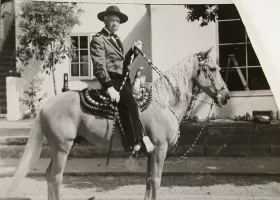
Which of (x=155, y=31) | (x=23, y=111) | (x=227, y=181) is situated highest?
(x=155, y=31)

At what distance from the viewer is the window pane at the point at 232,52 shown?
2318 mm

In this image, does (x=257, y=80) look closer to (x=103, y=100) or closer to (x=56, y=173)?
(x=103, y=100)

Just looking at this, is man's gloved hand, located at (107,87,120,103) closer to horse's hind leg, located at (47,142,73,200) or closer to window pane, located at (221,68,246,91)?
horse's hind leg, located at (47,142,73,200)

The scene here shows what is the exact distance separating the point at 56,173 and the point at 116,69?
589 millimetres

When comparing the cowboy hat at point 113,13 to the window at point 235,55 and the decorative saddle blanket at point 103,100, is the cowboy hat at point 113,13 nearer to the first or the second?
the decorative saddle blanket at point 103,100

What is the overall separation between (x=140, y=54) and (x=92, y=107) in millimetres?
360

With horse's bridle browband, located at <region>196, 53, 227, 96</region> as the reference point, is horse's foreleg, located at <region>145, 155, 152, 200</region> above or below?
below

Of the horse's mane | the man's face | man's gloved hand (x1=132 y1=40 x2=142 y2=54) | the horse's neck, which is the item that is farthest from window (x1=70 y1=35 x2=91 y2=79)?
the horse's neck

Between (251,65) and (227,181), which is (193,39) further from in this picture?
(227,181)

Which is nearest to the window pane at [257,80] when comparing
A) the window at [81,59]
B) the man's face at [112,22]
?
the man's face at [112,22]

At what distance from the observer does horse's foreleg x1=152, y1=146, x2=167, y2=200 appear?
2334 mm

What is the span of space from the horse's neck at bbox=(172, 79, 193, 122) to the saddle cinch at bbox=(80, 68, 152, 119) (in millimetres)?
168

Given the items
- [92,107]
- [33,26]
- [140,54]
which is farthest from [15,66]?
[140,54]

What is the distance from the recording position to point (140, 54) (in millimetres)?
2287
